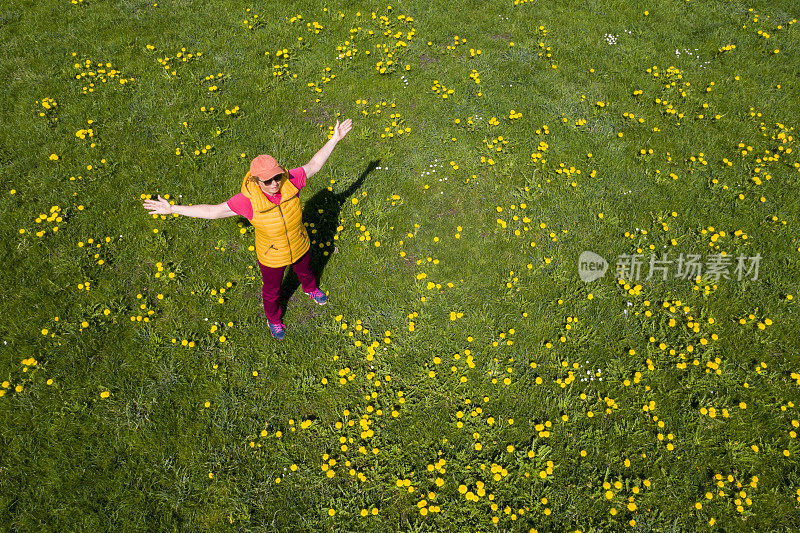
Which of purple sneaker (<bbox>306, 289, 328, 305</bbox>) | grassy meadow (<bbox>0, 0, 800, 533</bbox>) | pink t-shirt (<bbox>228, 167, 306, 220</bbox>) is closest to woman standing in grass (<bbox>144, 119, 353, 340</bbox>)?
pink t-shirt (<bbox>228, 167, 306, 220</bbox>)

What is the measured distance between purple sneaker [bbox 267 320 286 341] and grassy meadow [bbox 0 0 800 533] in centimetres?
16

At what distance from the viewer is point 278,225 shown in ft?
13.7

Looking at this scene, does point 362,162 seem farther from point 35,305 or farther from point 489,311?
point 35,305

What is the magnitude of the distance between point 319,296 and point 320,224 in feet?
3.71

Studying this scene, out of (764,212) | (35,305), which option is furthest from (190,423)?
(764,212)

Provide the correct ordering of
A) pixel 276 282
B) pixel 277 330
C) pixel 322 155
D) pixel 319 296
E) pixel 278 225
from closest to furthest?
pixel 278 225 < pixel 322 155 < pixel 276 282 < pixel 277 330 < pixel 319 296

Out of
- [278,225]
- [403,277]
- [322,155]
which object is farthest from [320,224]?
[278,225]

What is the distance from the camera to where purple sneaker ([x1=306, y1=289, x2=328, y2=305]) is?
5445 millimetres

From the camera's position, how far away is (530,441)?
15.3 ft

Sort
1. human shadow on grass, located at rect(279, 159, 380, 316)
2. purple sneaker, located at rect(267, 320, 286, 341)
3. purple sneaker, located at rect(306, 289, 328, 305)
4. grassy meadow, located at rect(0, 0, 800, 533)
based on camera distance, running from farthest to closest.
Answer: human shadow on grass, located at rect(279, 159, 380, 316) < purple sneaker, located at rect(306, 289, 328, 305) < purple sneaker, located at rect(267, 320, 286, 341) < grassy meadow, located at rect(0, 0, 800, 533)

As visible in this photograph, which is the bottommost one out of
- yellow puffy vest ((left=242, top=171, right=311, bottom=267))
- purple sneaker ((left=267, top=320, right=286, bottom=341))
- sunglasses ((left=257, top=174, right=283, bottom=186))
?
purple sneaker ((left=267, top=320, right=286, bottom=341))

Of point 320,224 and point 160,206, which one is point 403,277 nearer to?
point 320,224

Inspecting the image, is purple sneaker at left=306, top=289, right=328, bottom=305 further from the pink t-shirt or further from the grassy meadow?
the pink t-shirt

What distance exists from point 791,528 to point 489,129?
5893mm
